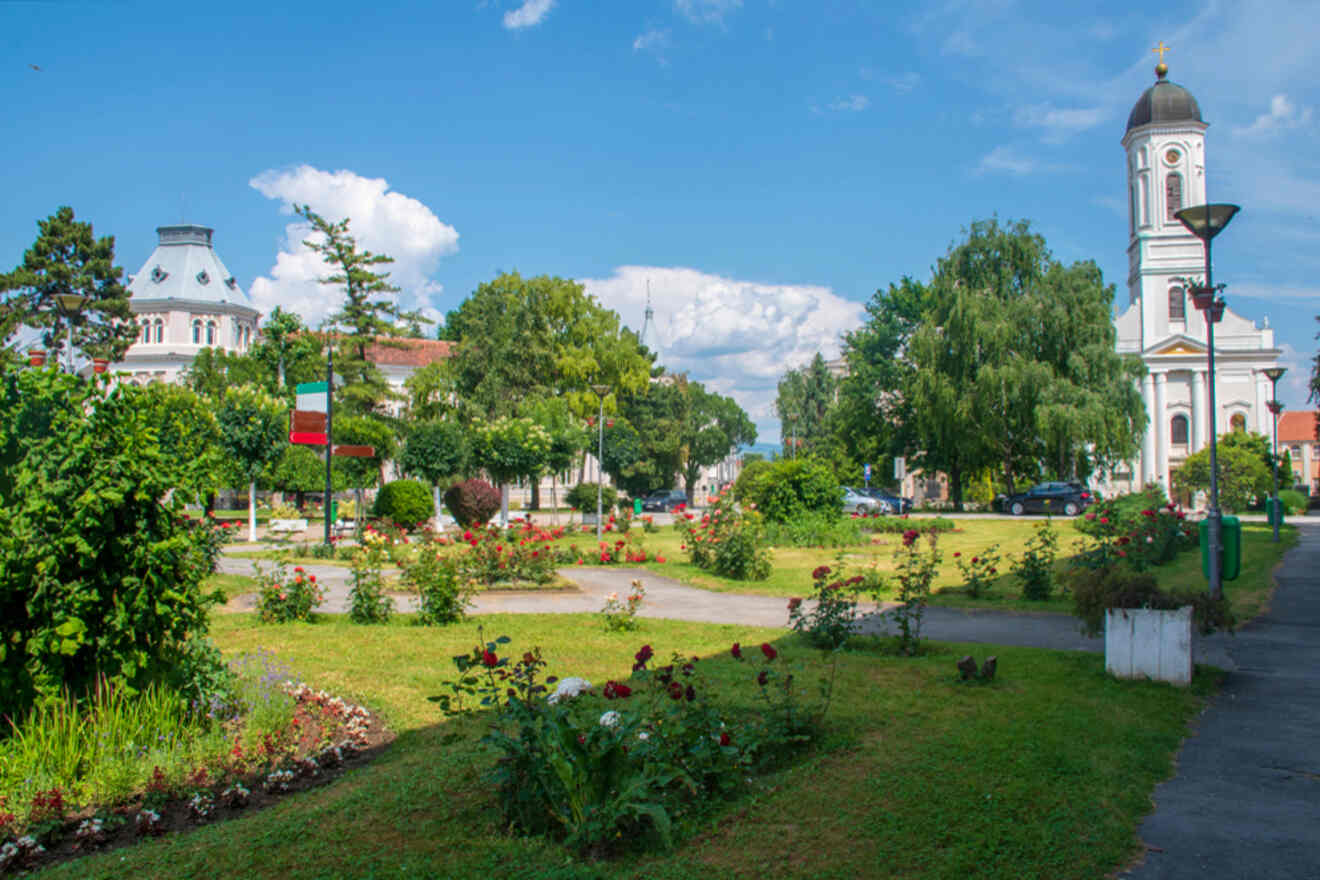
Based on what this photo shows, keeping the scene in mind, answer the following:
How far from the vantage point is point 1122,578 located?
791 cm

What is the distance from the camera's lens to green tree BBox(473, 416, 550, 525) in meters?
32.3

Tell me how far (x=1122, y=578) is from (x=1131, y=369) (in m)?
38.2

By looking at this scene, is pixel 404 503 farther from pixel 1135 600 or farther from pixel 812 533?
pixel 1135 600

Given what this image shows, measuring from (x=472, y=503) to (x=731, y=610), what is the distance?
A: 17.7m

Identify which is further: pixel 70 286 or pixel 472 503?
pixel 70 286

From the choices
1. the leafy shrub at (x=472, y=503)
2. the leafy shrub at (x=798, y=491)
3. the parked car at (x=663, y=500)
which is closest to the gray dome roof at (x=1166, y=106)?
the parked car at (x=663, y=500)

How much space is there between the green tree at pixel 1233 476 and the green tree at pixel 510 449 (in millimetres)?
32267

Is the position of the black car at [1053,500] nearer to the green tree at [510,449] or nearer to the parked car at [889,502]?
the parked car at [889,502]

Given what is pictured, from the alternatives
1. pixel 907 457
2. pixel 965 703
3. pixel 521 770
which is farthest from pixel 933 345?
pixel 521 770

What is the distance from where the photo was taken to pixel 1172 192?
57.4 meters

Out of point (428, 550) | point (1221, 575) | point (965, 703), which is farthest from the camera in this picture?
point (428, 550)

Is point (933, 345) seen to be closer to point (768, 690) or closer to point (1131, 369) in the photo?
point (1131, 369)

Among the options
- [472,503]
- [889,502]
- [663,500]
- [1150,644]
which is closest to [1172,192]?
[889,502]

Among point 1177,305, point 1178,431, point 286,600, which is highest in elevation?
point 1177,305
